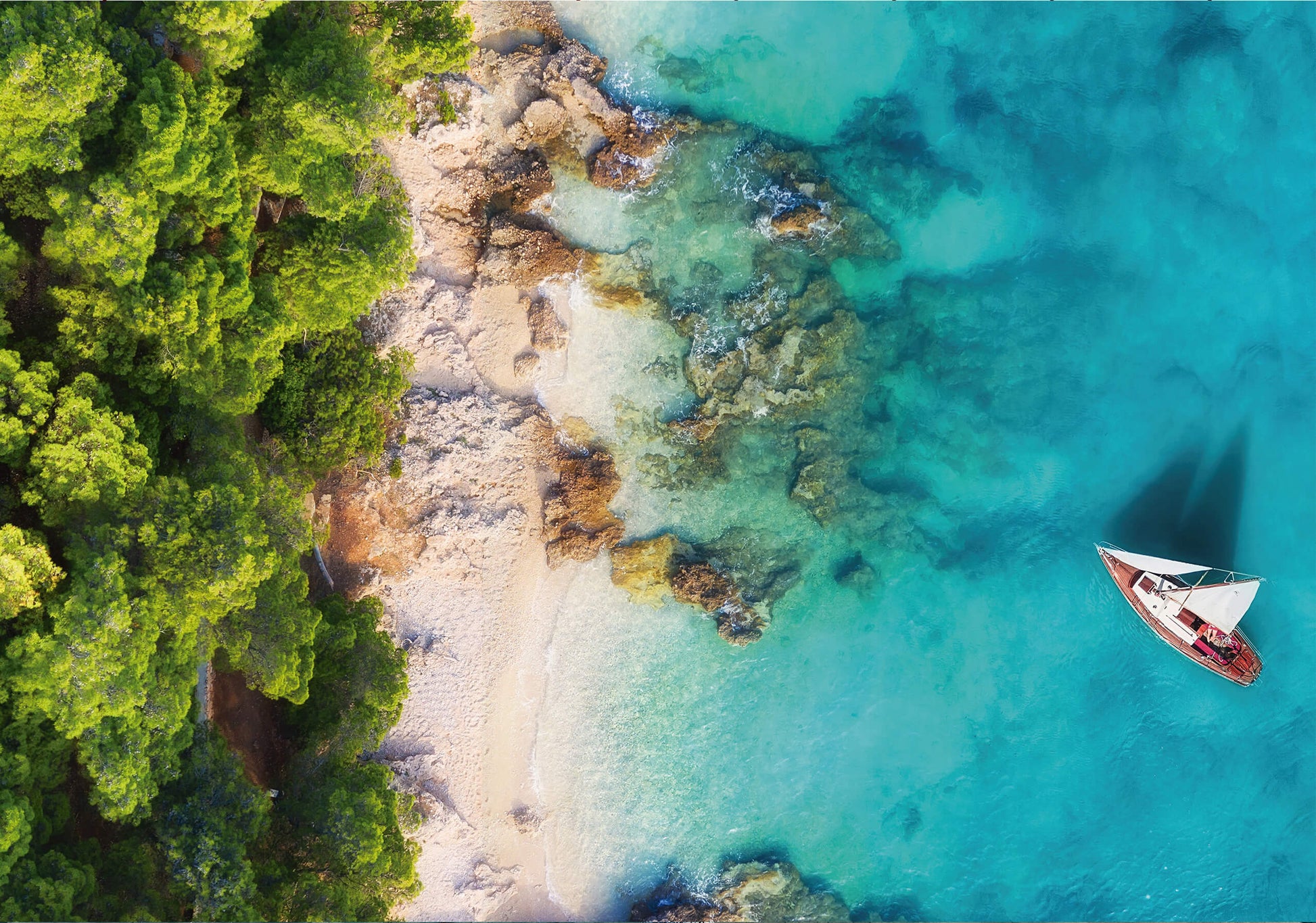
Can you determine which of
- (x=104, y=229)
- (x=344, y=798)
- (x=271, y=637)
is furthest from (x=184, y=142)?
(x=344, y=798)

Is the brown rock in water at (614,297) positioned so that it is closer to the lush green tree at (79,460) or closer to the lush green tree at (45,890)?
the lush green tree at (79,460)

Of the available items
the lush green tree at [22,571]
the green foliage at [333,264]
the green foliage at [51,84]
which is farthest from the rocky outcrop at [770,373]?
the lush green tree at [22,571]

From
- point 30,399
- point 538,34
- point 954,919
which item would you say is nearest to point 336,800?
point 30,399

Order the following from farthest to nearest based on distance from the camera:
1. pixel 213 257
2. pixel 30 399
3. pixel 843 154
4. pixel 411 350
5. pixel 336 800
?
pixel 843 154 < pixel 411 350 < pixel 336 800 < pixel 213 257 < pixel 30 399

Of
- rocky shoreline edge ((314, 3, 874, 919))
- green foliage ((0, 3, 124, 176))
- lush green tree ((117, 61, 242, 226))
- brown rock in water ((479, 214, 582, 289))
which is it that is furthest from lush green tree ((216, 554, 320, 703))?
brown rock in water ((479, 214, 582, 289))

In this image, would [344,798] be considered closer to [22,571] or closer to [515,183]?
[22,571]

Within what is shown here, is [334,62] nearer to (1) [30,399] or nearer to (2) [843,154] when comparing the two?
(1) [30,399]
